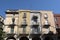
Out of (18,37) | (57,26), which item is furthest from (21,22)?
(57,26)

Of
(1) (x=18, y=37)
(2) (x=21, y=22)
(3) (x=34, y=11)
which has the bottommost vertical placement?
(1) (x=18, y=37)

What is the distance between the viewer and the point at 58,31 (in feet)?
163

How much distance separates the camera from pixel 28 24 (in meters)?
52.6

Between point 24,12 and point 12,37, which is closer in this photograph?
point 12,37

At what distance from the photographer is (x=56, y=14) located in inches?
2323

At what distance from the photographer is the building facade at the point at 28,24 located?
5081 cm

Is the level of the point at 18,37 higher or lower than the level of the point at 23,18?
lower

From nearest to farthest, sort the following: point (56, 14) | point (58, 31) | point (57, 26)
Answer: point (58, 31)
point (57, 26)
point (56, 14)

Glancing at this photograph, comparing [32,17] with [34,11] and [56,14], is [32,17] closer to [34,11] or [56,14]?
[34,11]

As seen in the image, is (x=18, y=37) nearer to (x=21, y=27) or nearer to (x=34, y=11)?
(x=21, y=27)

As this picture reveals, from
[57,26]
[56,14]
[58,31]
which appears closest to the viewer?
[58,31]

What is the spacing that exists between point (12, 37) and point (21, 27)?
4.09 metres

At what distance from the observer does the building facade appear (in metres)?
50.8

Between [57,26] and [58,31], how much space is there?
3.48 metres
